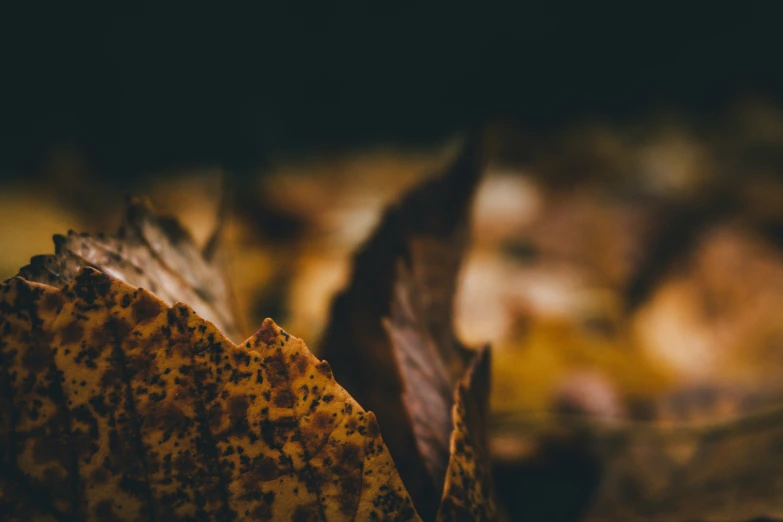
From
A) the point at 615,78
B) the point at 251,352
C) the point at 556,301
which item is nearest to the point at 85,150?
the point at 556,301

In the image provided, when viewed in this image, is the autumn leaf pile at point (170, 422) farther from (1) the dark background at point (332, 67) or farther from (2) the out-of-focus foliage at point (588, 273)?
(1) the dark background at point (332, 67)

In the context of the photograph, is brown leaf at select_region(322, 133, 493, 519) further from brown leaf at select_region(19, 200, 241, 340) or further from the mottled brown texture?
brown leaf at select_region(19, 200, 241, 340)

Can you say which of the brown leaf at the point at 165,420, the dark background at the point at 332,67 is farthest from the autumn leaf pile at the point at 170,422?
the dark background at the point at 332,67

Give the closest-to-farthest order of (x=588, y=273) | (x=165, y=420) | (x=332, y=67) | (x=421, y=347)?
(x=165, y=420)
(x=421, y=347)
(x=588, y=273)
(x=332, y=67)

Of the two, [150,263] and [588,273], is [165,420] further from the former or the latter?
[588,273]

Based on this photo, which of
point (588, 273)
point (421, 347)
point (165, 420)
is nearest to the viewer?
point (165, 420)

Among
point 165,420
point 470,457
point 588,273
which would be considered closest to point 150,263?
point 165,420

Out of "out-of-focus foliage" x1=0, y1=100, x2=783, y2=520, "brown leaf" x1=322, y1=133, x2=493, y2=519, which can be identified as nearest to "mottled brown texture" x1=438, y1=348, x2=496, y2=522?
"brown leaf" x1=322, y1=133, x2=493, y2=519

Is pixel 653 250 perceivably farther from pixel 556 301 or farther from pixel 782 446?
pixel 782 446
